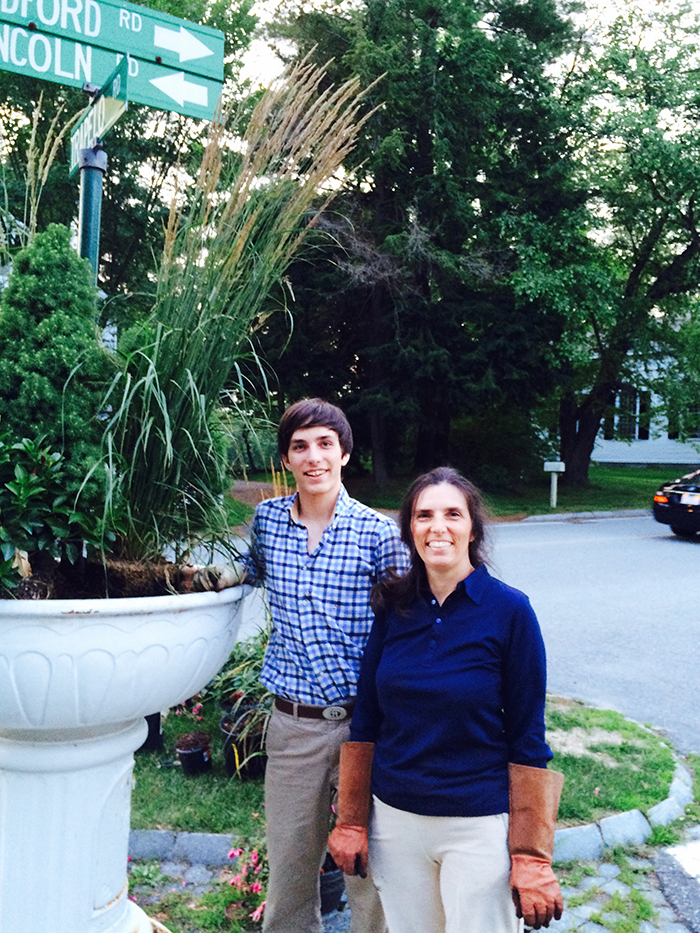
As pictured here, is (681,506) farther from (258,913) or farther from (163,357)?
(163,357)

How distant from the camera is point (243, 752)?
3.54 metres

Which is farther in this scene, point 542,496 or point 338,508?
point 542,496

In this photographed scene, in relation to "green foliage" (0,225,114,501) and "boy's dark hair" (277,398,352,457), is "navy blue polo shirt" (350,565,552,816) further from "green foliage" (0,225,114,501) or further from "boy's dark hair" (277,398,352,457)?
"green foliage" (0,225,114,501)

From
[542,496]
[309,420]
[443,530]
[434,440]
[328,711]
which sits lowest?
[542,496]

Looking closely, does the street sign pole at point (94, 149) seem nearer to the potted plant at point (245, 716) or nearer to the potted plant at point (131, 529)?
the potted plant at point (131, 529)

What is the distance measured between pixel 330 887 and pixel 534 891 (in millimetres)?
1282

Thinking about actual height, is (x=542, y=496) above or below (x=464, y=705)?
below

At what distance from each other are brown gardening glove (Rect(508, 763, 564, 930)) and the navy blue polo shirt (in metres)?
0.03

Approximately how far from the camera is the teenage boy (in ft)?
6.78

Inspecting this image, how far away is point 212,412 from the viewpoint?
76.0 inches

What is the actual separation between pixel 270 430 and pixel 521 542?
9.98m

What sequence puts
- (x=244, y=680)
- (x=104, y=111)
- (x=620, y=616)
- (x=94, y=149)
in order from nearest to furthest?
1. (x=104, y=111)
2. (x=94, y=149)
3. (x=244, y=680)
4. (x=620, y=616)

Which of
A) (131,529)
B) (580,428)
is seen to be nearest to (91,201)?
(131,529)

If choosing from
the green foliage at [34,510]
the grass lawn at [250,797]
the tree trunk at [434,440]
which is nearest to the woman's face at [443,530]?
the green foliage at [34,510]
